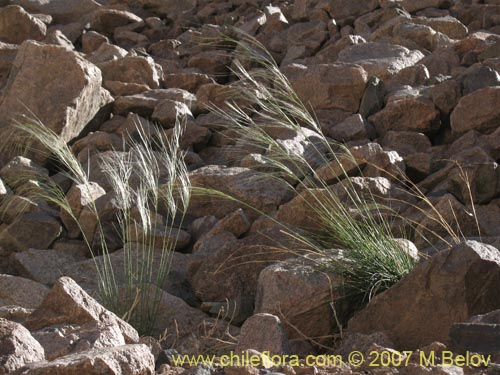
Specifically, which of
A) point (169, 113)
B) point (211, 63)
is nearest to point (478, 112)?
point (169, 113)

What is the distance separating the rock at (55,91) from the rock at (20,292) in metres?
1.75

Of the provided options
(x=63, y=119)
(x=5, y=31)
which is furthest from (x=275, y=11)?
(x=63, y=119)

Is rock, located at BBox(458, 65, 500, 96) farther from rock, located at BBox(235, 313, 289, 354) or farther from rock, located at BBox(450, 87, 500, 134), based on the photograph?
rock, located at BBox(235, 313, 289, 354)

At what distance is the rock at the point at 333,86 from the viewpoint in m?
5.37

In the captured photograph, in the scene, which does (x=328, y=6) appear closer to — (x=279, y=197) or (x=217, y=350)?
(x=279, y=197)

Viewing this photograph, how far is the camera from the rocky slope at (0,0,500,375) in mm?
2781

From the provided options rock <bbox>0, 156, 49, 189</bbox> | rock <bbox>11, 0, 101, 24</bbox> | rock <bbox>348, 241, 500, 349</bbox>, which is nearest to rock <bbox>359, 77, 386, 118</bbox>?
rock <bbox>0, 156, 49, 189</bbox>

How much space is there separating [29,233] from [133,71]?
2018 millimetres

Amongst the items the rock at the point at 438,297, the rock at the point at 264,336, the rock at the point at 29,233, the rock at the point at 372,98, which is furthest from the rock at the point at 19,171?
the rock at the point at 438,297

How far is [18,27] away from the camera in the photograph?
311 inches

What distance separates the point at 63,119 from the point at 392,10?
→ 270cm

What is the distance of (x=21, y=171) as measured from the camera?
16.5 ft

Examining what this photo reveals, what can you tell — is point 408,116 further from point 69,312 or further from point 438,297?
point 69,312

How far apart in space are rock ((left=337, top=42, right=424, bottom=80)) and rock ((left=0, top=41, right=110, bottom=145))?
1.46 meters
